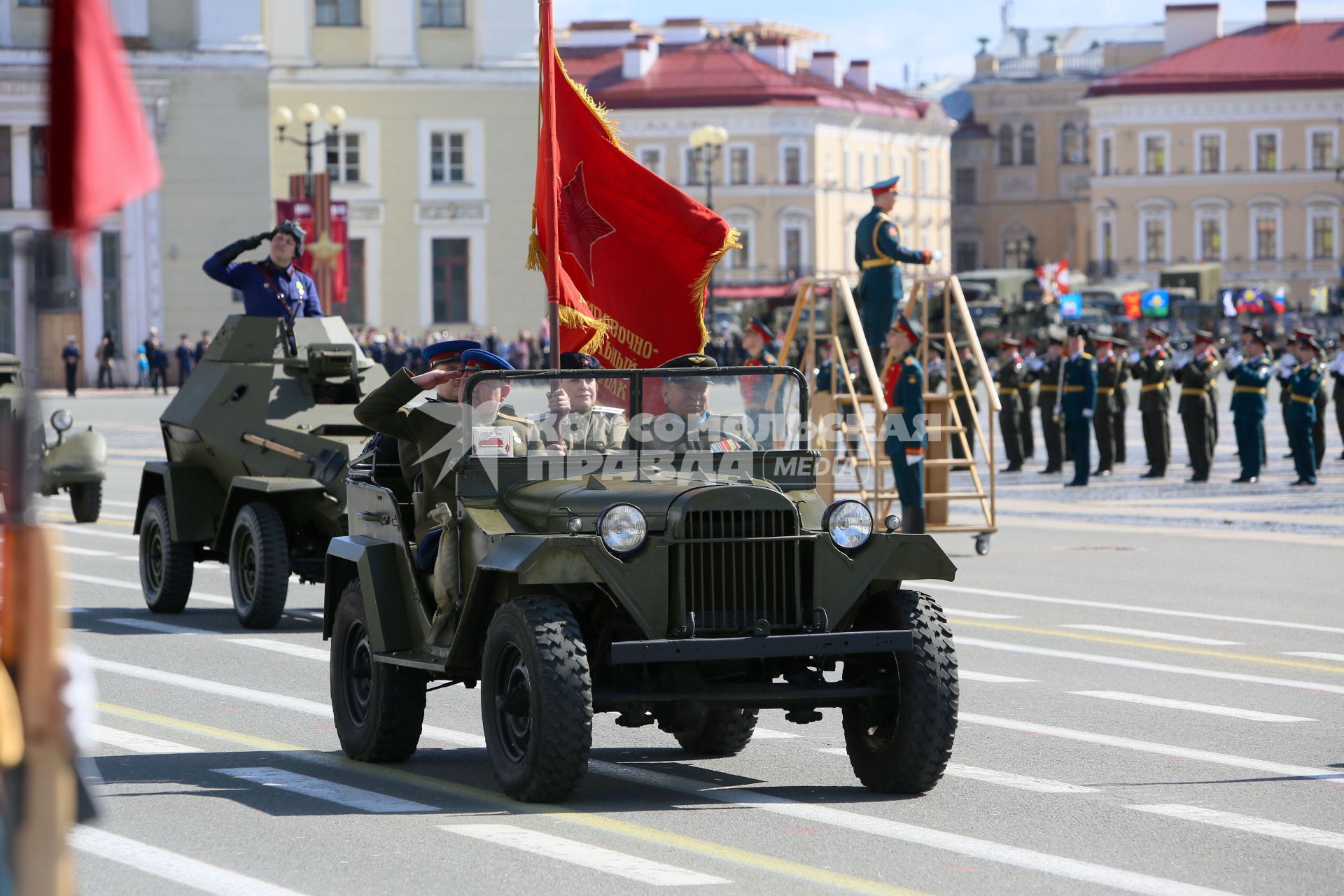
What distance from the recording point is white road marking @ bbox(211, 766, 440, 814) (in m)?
9.05

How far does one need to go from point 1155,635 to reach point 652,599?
6.88 meters

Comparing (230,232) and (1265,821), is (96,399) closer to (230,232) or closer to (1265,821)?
(230,232)

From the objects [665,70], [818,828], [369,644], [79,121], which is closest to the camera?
[79,121]

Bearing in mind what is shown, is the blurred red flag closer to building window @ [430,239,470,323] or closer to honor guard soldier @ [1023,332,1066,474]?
honor guard soldier @ [1023,332,1066,474]

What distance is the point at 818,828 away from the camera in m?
8.60

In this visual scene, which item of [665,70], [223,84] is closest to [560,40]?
[665,70]

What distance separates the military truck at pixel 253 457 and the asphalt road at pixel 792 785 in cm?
44

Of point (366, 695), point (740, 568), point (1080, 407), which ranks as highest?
point (1080, 407)

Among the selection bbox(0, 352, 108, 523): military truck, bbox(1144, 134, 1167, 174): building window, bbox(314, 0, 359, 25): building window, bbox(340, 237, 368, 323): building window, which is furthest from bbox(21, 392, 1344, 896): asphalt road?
bbox(1144, 134, 1167, 174): building window

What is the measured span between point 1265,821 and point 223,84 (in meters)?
62.9

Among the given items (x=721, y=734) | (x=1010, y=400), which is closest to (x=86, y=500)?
(x=1010, y=400)

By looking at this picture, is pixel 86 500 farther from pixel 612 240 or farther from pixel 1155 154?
pixel 1155 154

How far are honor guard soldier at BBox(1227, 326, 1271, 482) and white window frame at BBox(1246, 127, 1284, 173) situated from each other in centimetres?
8533

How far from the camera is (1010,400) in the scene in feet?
108
